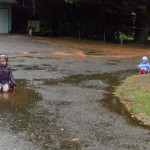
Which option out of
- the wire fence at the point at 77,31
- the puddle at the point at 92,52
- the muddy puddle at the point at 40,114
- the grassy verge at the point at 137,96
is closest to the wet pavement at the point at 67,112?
the muddy puddle at the point at 40,114

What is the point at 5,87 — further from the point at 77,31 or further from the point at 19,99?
the point at 77,31

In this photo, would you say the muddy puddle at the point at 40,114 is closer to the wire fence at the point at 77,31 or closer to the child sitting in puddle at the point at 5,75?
the child sitting in puddle at the point at 5,75

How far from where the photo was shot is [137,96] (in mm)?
10766

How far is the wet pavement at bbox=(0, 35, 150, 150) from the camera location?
23.0ft

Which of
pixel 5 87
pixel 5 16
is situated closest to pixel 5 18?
pixel 5 16

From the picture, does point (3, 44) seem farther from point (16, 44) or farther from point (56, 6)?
point (56, 6)

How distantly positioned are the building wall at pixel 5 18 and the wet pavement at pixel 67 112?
1931 centimetres

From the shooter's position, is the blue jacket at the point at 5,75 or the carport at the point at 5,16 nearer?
the blue jacket at the point at 5,75

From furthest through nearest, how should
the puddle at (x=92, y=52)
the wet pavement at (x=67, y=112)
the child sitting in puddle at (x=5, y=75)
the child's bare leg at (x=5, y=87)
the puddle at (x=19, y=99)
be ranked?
the puddle at (x=92, y=52) < the child sitting in puddle at (x=5, y=75) < the child's bare leg at (x=5, y=87) < the puddle at (x=19, y=99) < the wet pavement at (x=67, y=112)

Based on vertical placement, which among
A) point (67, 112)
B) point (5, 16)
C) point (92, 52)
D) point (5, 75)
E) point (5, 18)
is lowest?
point (92, 52)

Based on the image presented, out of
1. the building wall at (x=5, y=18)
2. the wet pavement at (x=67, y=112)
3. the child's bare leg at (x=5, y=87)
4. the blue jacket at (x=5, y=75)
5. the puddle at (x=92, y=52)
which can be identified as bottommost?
the puddle at (x=92, y=52)

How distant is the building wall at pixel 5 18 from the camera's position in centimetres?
3584

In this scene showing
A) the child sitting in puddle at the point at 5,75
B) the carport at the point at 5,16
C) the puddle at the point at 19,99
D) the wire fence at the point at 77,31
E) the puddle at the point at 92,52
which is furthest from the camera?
the carport at the point at 5,16

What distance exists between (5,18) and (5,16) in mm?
172
